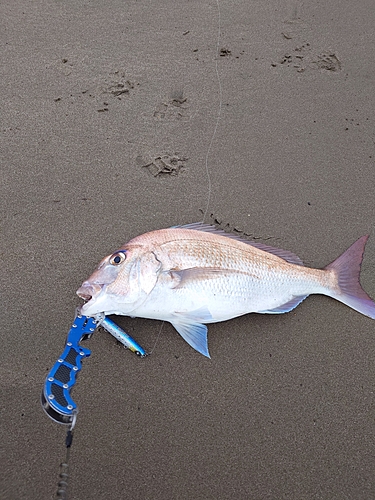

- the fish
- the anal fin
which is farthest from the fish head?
the anal fin

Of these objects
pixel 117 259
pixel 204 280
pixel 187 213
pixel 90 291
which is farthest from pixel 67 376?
pixel 187 213

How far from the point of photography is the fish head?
2.43 meters

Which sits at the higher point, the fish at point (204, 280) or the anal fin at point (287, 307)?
the fish at point (204, 280)

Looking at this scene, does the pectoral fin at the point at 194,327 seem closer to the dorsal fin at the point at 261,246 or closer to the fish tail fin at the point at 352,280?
the dorsal fin at the point at 261,246

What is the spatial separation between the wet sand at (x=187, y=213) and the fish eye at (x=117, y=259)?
1.62 ft

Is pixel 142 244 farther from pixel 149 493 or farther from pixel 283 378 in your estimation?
pixel 149 493

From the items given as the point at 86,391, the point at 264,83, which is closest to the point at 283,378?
the point at 86,391

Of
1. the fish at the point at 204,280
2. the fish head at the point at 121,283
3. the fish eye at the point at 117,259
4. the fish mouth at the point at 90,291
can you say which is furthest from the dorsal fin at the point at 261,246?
the fish mouth at the point at 90,291

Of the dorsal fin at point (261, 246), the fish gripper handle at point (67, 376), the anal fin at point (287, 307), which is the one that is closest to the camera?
the fish gripper handle at point (67, 376)

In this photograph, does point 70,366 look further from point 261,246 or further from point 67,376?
point 261,246

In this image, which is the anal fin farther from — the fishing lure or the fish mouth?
the fish mouth

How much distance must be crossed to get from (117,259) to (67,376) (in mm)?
773

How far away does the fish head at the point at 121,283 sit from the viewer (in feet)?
7.98

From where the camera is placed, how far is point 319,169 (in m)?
3.43
